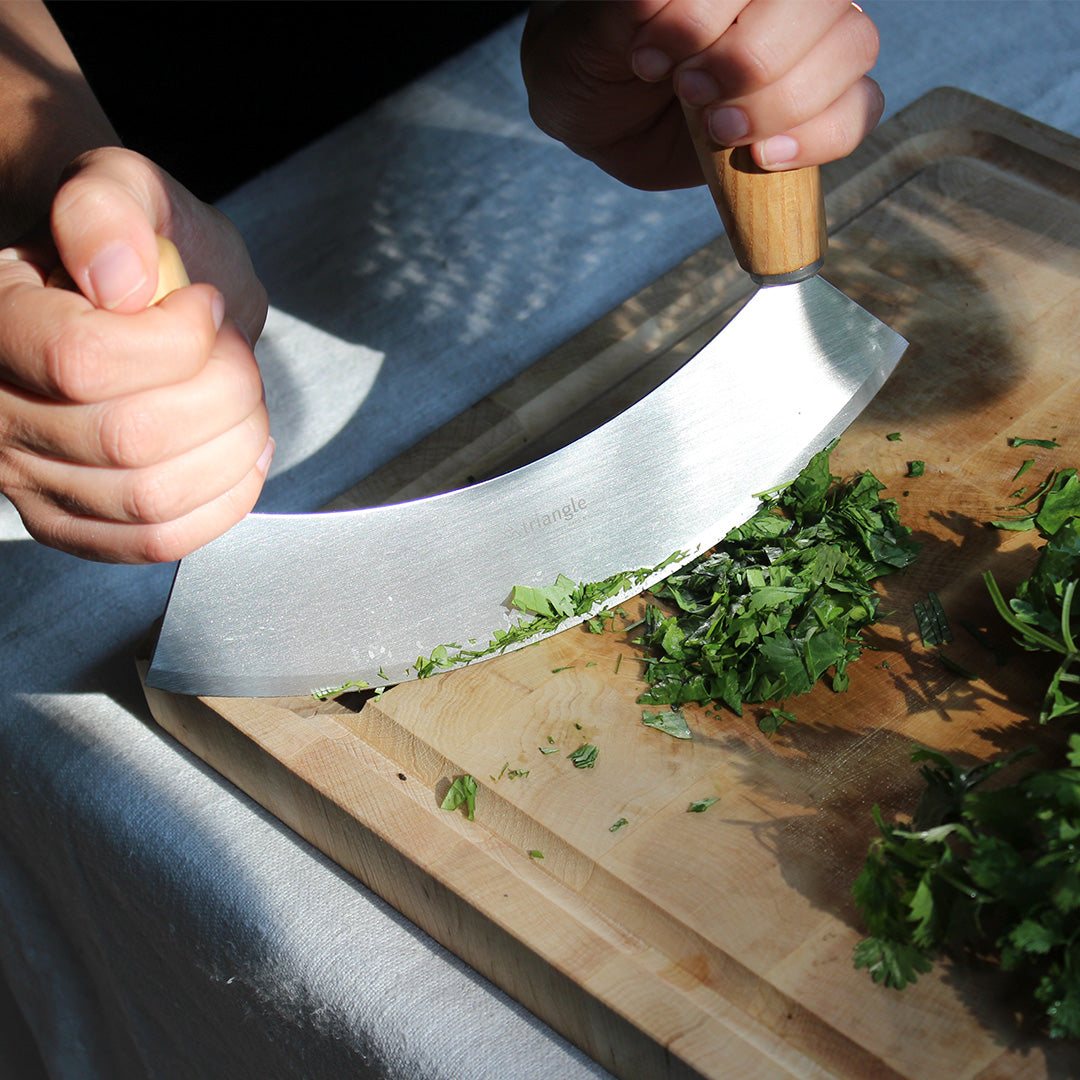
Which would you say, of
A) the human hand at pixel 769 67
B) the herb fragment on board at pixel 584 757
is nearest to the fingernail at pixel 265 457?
the herb fragment on board at pixel 584 757

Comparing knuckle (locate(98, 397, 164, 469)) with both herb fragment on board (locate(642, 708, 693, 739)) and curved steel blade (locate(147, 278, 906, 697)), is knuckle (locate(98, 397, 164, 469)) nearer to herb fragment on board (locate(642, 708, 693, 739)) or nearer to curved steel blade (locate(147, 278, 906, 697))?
curved steel blade (locate(147, 278, 906, 697))

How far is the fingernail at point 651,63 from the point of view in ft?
3.29

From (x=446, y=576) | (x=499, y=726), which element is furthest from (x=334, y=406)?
(x=499, y=726)

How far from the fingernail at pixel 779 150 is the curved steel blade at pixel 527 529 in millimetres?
139

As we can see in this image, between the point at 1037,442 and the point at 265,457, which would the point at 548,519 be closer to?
the point at 265,457

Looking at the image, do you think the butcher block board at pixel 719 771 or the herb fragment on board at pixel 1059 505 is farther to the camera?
the herb fragment on board at pixel 1059 505

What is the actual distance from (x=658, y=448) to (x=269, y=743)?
442mm

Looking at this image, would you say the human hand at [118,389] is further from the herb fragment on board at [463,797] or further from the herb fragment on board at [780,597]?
the herb fragment on board at [780,597]

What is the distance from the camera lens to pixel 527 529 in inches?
Answer: 40.8

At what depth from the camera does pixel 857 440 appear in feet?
3.83

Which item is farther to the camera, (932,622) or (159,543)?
(932,622)

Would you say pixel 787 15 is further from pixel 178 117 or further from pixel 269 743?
pixel 178 117

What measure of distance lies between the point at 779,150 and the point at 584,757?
53cm

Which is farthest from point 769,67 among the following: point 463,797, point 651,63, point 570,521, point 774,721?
point 463,797
